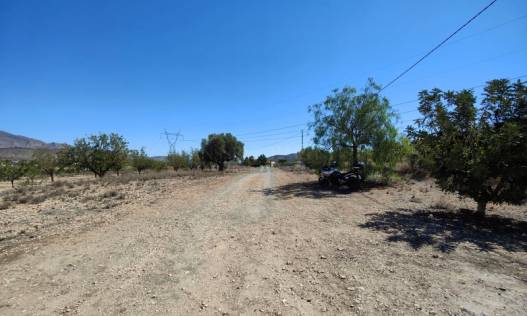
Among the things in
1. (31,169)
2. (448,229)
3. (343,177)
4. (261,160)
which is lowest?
(448,229)

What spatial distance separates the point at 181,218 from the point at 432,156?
888cm

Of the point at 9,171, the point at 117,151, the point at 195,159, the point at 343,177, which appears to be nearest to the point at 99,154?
the point at 117,151

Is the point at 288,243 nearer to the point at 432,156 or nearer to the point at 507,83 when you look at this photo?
the point at 432,156

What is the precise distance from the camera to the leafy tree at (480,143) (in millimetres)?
7145

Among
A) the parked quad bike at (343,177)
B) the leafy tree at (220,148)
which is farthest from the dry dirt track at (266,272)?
the leafy tree at (220,148)

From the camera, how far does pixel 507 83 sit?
7859 millimetres

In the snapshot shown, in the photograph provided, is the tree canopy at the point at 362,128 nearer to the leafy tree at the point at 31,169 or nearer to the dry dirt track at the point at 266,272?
the dry dirt track at the point at 266,272

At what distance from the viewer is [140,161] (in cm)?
5612

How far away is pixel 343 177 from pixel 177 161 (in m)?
52.8

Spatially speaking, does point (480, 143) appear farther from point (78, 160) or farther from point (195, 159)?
point (195, 159)

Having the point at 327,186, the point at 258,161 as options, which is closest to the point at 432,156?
the point at 327,186

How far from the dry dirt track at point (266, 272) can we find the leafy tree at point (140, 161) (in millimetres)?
51816

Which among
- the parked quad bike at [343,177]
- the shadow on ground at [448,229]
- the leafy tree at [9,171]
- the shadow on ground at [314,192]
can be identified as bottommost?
the shadow on ground at [448,229]

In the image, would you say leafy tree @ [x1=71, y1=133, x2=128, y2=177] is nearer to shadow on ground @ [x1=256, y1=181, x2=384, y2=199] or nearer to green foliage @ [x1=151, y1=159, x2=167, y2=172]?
green foliage @ [x1=151, y1=159, x2=167, y2=172]
